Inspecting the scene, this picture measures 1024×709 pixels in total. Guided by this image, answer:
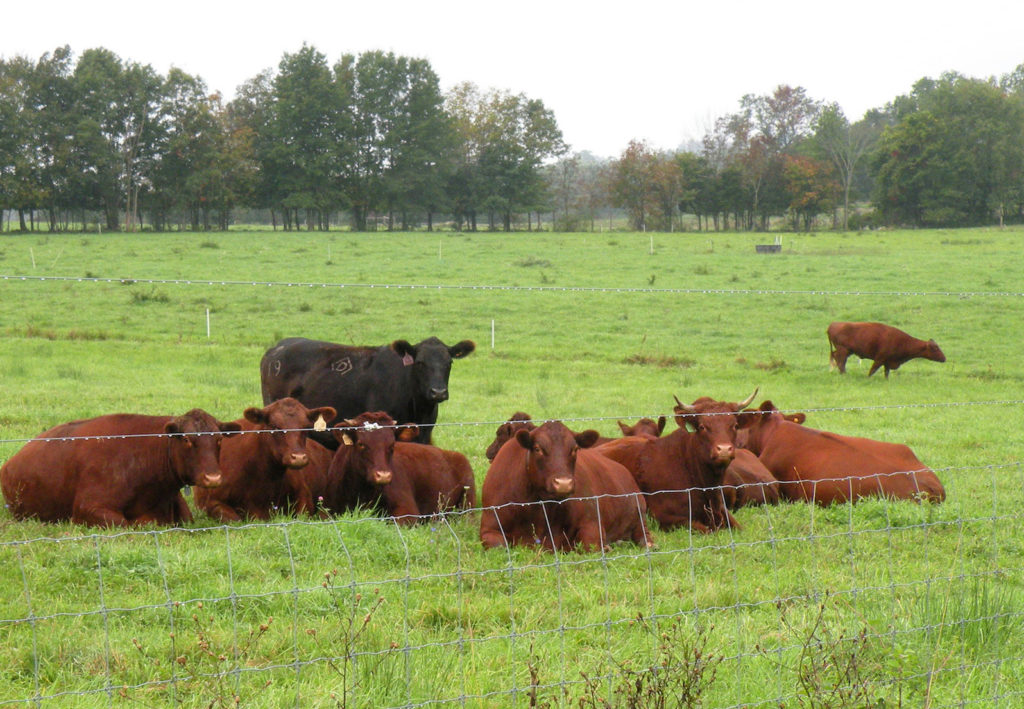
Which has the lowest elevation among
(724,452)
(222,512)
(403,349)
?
(222,512)

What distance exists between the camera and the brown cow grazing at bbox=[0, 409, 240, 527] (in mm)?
8031

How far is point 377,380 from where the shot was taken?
38.5 ft

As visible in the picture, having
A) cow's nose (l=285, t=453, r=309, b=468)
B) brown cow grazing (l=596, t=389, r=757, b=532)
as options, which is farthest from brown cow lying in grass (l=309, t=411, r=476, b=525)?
brown cow grazing (l=596, t=389, r=757, b=532)

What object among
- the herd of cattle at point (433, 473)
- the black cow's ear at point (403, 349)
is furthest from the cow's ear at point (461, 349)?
the herd of cattle at point (433, 473)

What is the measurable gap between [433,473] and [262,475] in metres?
1.47

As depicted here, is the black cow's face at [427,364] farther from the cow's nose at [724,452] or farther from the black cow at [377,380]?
the cow's nose at [724,452]

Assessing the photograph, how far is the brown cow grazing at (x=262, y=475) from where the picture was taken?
8547 mm

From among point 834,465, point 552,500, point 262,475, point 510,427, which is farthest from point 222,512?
point 834,465

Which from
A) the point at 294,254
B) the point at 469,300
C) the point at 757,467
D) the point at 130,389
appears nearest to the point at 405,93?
the point at 294,254

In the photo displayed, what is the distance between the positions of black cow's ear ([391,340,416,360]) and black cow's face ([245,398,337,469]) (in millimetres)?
2682

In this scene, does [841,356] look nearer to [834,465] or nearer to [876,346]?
[876,346]

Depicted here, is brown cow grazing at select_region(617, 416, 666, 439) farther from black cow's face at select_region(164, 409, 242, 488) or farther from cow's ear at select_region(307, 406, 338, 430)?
black cow's face at select_region(164, 409, 242, 488)

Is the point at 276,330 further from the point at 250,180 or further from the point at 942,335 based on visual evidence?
the point at 250,180

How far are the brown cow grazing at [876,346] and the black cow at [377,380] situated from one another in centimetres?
1074
